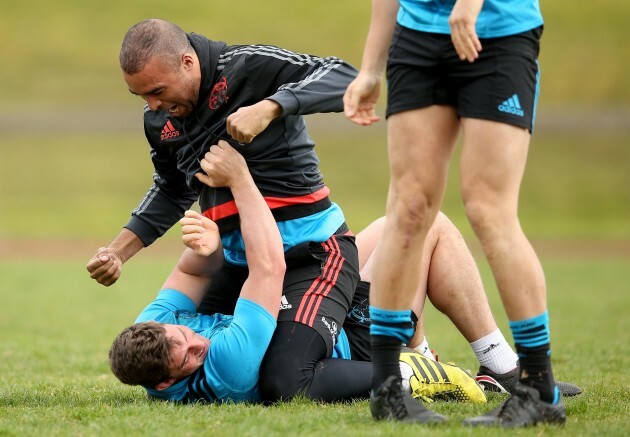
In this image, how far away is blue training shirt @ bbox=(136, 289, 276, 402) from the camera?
455 centimetres

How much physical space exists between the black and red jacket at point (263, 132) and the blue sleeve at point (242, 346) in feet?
2.24

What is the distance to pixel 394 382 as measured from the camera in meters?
3.99

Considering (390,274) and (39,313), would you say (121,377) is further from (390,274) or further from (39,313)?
(39,313)

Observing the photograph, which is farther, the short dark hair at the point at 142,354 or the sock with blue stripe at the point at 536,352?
the short dark hair at the point at 142,354

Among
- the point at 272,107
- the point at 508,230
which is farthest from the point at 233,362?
the point at 508,230

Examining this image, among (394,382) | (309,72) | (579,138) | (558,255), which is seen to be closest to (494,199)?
(394,382)

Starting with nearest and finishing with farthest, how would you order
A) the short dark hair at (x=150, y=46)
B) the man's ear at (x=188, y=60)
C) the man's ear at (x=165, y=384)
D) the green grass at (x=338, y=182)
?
the man's ear at (x=165, y=384) < the short dark hair at (x=150, y=46) < the man's ear at (x=188, y=60) < the green grass at (x=338, y=182)

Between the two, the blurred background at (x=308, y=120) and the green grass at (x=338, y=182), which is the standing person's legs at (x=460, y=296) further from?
A: the green grass at (x=338, y=182)

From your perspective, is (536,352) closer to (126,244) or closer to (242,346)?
(242,346)

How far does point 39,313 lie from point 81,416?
720 cm

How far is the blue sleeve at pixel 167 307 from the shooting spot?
495 cm

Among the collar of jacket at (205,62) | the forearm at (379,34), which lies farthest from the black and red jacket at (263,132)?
the forearm at (379,34)

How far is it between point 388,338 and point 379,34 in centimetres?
128

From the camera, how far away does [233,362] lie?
455 cm
